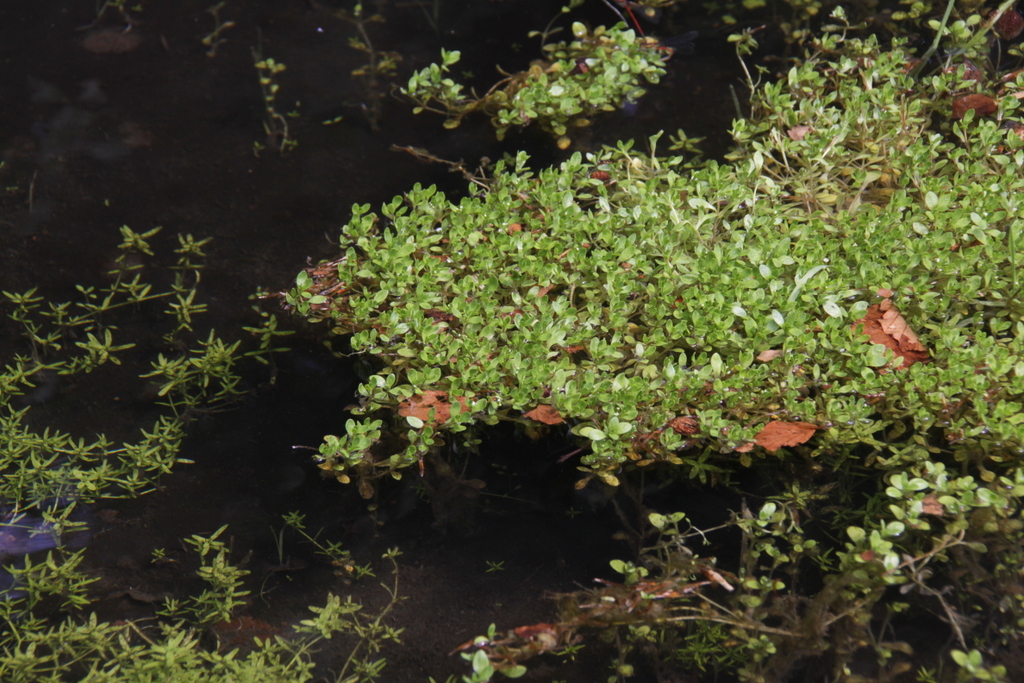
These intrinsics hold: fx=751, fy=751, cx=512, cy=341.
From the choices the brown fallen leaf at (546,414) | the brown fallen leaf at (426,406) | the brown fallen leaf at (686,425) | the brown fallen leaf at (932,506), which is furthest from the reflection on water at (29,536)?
the brown fallen leaf at (932,506)

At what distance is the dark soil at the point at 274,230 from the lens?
8.14 ft

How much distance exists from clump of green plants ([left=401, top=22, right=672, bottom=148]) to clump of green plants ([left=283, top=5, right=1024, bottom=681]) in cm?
71

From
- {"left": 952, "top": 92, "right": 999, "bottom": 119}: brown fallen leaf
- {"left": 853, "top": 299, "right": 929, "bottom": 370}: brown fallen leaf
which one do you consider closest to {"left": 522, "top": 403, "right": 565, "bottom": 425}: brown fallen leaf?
{"left": 853, "top": 299, "right": 929, "bottom": 370}: brown fallen leaf

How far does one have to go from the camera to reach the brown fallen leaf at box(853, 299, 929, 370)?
251 cm

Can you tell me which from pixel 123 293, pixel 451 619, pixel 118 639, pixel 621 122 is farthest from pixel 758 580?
pixel 123 293

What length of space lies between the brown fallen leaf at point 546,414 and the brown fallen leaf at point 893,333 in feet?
3.37

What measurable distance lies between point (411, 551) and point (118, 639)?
0.95 meters

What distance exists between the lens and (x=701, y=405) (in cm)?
247

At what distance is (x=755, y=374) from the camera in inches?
94.2

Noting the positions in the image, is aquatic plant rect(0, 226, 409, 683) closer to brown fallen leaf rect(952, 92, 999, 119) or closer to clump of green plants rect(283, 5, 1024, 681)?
clump of green plants rect(283, 5, 1024, 681)

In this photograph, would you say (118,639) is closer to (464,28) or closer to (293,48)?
(293,48)

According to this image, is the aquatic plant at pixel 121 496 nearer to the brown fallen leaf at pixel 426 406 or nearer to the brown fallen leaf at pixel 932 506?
the brown fallen leaf at pixel 426 406

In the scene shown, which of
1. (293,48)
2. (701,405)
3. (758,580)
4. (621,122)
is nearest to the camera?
(758,580)

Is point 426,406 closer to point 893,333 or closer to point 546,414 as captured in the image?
point 546,414
